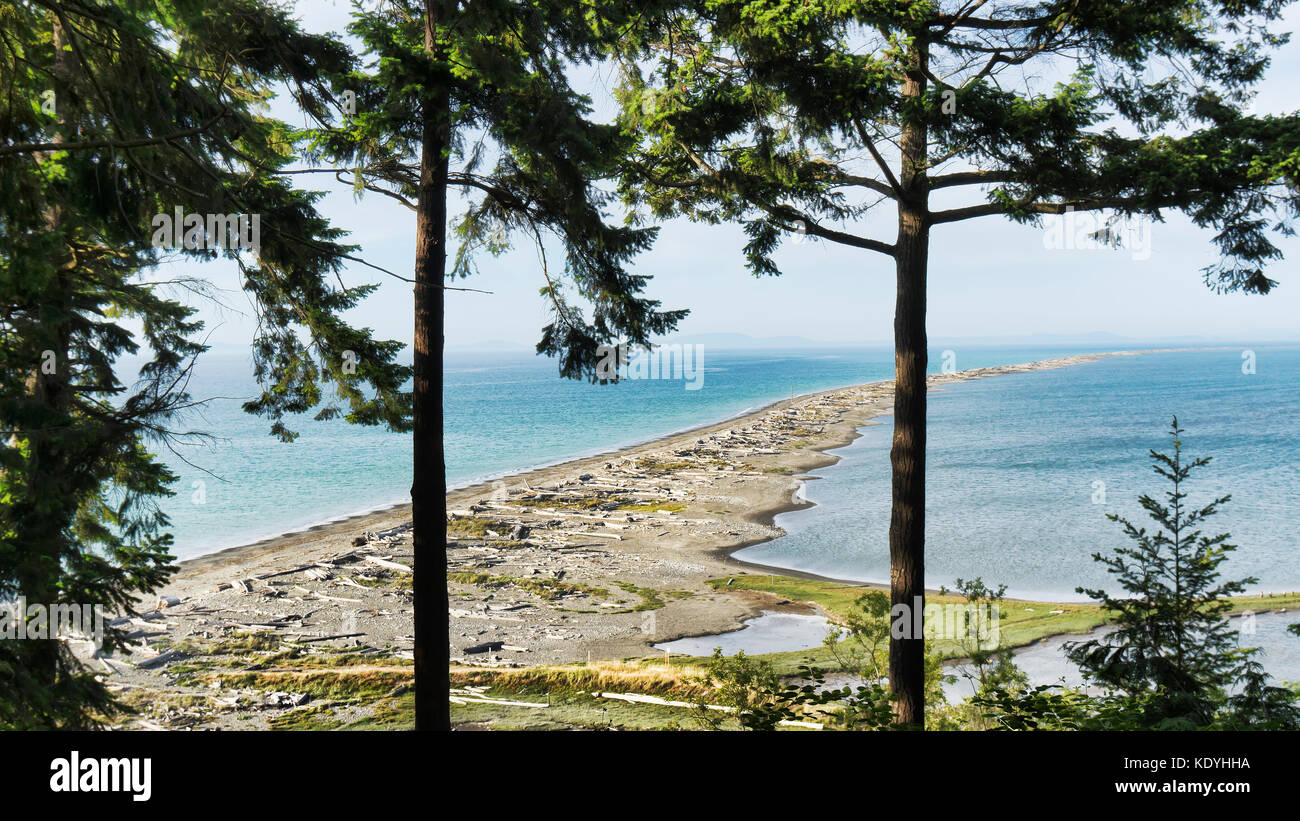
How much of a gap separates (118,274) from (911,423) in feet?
29.1

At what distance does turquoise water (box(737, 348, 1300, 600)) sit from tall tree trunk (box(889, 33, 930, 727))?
13.3 m

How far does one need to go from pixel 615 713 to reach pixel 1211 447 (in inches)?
2094

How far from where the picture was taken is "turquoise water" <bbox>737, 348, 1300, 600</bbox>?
917 inches

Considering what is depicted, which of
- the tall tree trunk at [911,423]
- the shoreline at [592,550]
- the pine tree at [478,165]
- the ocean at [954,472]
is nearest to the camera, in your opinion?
the pine tree at [478,165]

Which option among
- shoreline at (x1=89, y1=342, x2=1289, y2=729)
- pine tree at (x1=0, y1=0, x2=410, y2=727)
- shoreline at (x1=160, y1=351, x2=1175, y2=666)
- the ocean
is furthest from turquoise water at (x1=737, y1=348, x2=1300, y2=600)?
pine tree at (x1=0, y1=0, x2=410, y2=727)

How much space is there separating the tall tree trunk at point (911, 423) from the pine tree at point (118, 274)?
18.8 feet

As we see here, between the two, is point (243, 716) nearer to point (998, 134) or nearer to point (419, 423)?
point (419, 423)

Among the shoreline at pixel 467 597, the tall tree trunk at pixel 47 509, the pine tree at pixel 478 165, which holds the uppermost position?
the pine tree at pixel 478 165

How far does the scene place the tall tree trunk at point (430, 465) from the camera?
23.9 feet

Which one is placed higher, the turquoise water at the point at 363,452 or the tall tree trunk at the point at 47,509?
the tall tree trunk at the point at 47,509

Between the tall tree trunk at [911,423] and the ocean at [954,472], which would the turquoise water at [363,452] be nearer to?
the ocean at [954,472]

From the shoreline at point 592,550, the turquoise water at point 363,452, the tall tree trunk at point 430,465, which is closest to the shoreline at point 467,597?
the shoreline at point 592,550

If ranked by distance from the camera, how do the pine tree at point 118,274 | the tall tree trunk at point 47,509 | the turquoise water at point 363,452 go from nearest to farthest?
the pine tree at point 118,274, the tall tree trunk at point 47,509, the turquoise water at point 363,452
